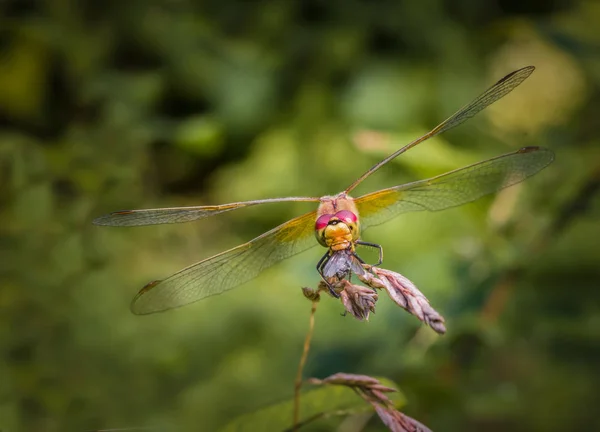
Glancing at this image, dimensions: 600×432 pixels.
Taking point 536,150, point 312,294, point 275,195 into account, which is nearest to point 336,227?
point 312,294

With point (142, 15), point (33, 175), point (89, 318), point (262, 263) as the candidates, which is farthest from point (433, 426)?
point (142, 15)

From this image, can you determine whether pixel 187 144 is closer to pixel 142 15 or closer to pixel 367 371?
pixel 142 15

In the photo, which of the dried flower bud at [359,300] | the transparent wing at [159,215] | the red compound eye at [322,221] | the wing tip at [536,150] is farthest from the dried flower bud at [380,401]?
the wing tip at [536,150]

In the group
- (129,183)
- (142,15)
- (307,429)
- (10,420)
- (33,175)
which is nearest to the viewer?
(10,420)

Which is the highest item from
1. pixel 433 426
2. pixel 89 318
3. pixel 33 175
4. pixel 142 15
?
pixel 142 15

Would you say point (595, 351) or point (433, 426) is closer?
point (433, 426)

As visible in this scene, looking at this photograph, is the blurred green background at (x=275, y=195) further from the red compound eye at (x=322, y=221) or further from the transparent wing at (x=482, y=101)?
the red compound eye at (x=322, y=221)
